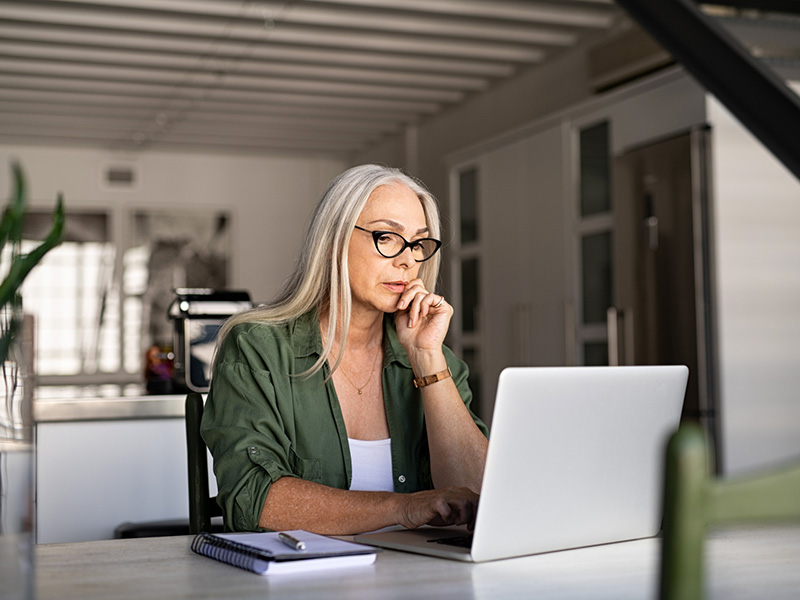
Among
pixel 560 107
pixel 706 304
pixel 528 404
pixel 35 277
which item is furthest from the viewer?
pixel 35 277

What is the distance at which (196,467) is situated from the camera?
1681 millimetres

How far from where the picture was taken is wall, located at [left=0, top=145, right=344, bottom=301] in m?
8.63

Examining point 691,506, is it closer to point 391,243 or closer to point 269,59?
point 391,243

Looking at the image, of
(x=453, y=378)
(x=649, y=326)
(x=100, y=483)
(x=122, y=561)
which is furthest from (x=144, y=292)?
(x=122, y=561)

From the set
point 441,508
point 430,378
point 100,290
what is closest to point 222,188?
point 100,290

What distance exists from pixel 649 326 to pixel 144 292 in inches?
227

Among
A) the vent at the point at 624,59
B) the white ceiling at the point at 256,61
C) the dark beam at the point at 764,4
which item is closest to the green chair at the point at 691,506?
the dark beam at the point at 764,4

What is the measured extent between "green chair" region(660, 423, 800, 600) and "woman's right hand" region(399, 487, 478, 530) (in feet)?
2.65

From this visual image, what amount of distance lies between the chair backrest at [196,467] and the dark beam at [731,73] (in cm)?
104

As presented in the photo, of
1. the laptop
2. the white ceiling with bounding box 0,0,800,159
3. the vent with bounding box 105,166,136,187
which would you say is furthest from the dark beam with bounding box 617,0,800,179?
the vent with bounding box 105,166,136,187

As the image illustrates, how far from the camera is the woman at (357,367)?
168 cm

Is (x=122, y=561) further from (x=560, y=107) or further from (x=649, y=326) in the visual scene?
(x=560, y=107)

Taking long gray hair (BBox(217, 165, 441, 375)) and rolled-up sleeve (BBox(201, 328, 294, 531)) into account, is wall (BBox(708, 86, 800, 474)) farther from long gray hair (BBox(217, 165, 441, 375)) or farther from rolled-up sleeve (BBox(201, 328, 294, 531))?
rolled-up sleeve (BBox(201, 328, 294, 531))

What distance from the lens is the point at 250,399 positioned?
1.65 m
